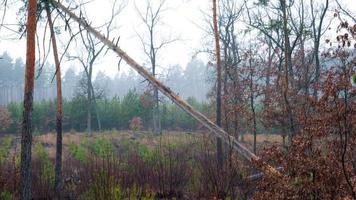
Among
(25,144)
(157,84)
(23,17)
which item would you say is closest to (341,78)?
(157,84)

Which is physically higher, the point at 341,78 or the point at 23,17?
the point at 23,17

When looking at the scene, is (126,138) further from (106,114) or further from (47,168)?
(47,168)

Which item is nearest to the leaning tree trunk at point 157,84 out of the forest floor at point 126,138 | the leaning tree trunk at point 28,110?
the leaning tree trunk at point 28,110

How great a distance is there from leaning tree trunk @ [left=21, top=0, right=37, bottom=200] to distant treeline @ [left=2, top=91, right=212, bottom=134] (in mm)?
20948

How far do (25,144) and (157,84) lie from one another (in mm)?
3365

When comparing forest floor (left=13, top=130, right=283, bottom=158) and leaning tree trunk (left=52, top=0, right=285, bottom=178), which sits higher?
leaning tree trunk (left=52, top=0, right=285, bottom=178)

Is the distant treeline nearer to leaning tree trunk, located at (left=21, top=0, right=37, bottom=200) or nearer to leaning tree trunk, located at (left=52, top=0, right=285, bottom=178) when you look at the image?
leaning tree trunk, located at (left=52, top=0, right=285, bottom=178)

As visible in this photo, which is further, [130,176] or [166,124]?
[166,124]

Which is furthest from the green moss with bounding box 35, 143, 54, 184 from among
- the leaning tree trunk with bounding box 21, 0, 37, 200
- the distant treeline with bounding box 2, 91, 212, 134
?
the distant treeline with bounding box 2, 91, 212, 134

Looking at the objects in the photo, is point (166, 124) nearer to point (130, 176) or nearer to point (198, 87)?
point (130, 176)

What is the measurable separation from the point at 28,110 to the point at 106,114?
25717mm

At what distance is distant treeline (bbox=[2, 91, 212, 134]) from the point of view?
31172 millimetres

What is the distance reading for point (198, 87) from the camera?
107875 mm

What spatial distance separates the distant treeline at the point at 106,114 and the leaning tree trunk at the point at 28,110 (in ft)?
68.7
